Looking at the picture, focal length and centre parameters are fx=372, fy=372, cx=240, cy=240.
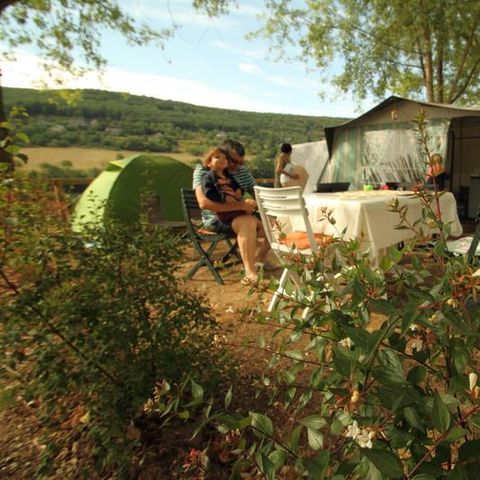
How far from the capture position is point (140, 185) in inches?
271

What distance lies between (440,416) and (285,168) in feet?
19.3

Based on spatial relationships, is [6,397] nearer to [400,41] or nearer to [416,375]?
[416,375]

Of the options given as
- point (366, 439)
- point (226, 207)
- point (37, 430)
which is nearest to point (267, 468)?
point (366, 439)

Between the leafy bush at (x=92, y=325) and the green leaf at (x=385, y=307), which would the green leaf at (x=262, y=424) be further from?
the leafy bush at (x=92, y=325)

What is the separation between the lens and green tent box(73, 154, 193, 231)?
Result: 6535 millimetres

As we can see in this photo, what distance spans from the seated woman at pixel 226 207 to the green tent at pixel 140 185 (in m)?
2.59

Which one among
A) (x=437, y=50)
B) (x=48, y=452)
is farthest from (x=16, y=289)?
(x=437, y=50)

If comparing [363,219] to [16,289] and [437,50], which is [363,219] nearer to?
[16,289]

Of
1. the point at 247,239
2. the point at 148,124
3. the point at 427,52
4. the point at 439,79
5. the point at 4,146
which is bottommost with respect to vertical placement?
the point at 247,239

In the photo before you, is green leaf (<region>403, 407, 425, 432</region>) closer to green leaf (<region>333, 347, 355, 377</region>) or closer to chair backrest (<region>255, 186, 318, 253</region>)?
green leaf (<region>333, 347, 355, 377</region>)

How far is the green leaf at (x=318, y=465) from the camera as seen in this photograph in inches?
19.6

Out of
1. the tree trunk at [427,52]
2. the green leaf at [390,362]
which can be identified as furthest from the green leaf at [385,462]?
the tree trunk at [427,52]

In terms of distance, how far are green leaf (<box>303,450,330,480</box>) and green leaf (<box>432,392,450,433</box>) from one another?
15 centimetres

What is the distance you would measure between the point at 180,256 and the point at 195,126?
2766cm
